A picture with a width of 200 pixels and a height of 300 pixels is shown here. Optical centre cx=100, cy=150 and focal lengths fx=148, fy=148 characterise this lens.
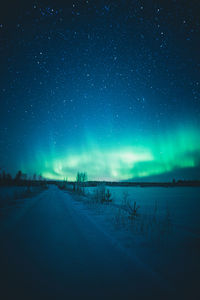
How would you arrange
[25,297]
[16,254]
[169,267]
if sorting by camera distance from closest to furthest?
1. [25,297]
2. [169,267]
3. [16,254]

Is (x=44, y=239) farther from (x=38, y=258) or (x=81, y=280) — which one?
(x=81, y=280)

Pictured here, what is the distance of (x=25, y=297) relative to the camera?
313 centimetres

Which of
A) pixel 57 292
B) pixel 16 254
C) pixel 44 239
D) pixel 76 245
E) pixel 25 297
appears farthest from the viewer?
pixel 44 239

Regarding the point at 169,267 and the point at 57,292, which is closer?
the point at 57,292

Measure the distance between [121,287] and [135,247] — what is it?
2693 millimetres

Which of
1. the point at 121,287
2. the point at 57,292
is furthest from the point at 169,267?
the point at 57,292

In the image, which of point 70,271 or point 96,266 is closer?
point 70,271

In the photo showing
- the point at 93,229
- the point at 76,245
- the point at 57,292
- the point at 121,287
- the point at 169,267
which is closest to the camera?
the point at 57,292

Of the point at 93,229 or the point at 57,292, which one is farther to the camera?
the point at 93,229

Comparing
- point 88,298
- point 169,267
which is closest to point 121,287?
point 88,298

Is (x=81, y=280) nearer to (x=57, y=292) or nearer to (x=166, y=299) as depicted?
(x=57, y=292)

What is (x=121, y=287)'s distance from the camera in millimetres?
3551

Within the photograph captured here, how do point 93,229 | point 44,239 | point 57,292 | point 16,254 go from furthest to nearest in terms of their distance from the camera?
1. point 93,229
2. point 44,239
3. point 16,254
4. point 57,292

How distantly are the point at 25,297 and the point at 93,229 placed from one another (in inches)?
211
